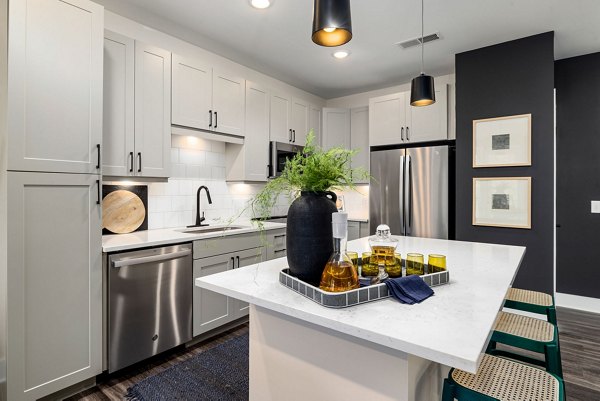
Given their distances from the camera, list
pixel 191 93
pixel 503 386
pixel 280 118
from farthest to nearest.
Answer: pixel 280 118 → pixel 191 93 → pixel 503 386

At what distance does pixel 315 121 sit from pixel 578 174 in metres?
3.09

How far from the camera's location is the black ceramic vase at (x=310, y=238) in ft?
3.82

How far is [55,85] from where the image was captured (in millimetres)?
1896

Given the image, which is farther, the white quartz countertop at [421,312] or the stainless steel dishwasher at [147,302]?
the stainless steel dishwasher at [147,302]

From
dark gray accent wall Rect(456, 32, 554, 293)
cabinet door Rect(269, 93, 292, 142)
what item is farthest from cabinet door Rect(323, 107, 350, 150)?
dark gray accent wall Rect(456, 32, 554, 293)

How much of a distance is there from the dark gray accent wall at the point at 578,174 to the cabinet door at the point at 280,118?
3.06m

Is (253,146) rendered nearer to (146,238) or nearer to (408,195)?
(146,238)

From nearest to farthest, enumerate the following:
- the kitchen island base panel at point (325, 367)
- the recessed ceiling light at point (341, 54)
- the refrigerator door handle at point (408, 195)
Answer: the kitchen island base panel at point (325, 367) < the recessed ceiling light at point (341, 54) < the refrigerator door handle at point (408, 195)

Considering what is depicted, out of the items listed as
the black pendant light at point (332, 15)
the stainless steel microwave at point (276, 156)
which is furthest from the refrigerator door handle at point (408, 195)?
the black pendant light at point (332, 15)

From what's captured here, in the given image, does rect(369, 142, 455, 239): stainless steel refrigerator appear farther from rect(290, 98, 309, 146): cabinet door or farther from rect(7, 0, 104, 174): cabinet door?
rect(7, 0, 104, 174): cabinet door

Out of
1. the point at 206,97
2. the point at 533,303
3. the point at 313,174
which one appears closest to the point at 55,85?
the point at 206,97

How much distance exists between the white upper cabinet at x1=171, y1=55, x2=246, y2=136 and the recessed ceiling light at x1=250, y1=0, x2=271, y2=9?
29.7 inches

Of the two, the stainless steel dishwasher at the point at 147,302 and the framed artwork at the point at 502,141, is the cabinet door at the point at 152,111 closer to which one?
the stainless steel dishwasher at the point at 147,302

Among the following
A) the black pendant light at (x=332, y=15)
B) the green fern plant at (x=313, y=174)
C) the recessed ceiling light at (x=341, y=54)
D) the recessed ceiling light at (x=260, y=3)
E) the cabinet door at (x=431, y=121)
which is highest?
the recessed ceiling light at (x=341, y=54)
